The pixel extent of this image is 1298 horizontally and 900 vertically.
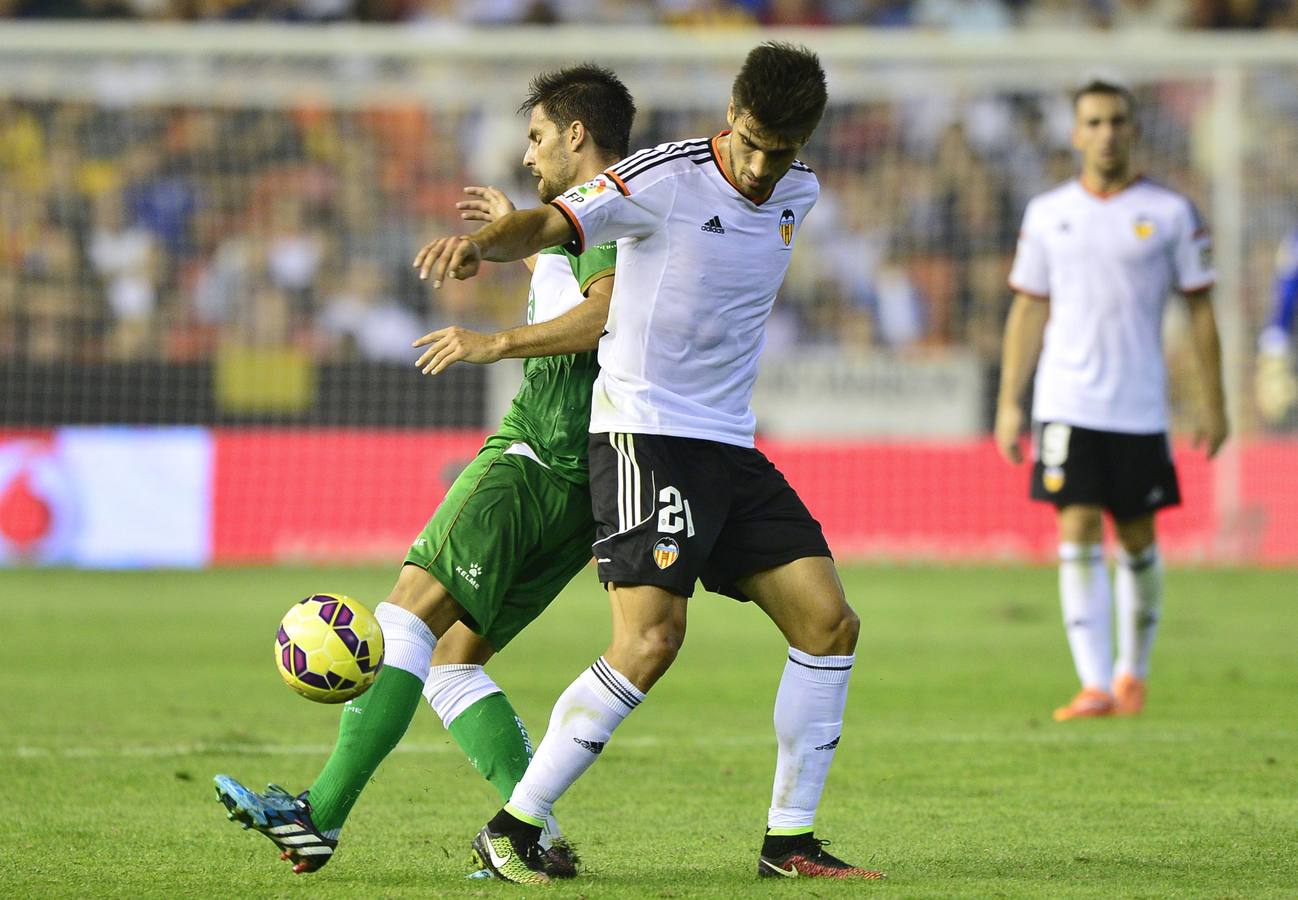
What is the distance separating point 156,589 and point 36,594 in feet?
2.89

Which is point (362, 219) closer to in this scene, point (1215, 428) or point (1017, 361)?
point (1017, 361)

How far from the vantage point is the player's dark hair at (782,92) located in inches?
184

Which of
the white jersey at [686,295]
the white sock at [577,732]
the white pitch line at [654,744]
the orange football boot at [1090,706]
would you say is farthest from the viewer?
the orange football boot at [1090,706]

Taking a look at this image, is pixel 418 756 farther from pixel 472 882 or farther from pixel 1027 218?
pixel 1027 218

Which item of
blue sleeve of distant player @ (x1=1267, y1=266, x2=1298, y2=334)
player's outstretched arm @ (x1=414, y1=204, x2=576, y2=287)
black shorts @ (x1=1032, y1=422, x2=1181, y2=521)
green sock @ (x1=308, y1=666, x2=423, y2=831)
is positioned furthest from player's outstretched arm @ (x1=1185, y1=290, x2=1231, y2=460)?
blue sleeve of distant player @ (x1=1267, y1=266, x2=1298, y2=334)

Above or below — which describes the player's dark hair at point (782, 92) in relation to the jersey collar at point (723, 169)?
above

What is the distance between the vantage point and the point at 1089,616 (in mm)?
8266

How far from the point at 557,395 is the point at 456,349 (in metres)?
0.79

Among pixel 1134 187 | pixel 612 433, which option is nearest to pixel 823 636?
pixel 612 433

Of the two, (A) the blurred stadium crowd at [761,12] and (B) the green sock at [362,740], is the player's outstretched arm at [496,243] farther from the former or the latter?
(A) the blurred stadium crowd at [761,12]

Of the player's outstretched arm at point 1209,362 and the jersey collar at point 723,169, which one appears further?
the player's outstretched arm at point 1209,362

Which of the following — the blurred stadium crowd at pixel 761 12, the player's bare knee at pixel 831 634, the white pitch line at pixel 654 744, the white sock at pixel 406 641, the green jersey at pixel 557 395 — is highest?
the blurred stadium crowd at pixel 761 12

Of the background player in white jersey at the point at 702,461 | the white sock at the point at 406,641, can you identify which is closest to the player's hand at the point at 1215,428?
the background player in white jersey at the point at 702,461

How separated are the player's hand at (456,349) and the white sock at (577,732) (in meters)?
0.82
